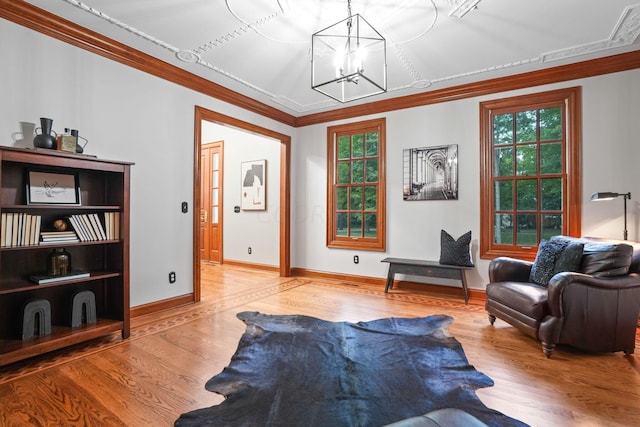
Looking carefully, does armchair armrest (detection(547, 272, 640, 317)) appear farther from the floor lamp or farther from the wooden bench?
the wooden bench

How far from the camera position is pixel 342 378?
2.13 metres

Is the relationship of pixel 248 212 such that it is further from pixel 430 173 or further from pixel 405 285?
pixel 430 173

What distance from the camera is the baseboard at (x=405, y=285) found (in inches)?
161

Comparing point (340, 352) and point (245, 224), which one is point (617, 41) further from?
point (245, 224)

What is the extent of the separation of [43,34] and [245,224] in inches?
161

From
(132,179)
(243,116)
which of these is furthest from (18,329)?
(243,116)

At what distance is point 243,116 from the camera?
458cm

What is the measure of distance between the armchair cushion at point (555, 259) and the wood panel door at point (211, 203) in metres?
5.54

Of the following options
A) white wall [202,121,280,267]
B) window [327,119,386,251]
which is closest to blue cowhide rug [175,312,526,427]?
window [327,119,386,251]

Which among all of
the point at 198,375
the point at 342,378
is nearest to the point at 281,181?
the point at 198,375

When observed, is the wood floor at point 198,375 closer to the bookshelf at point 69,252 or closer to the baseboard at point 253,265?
the bookshelf at point 69,252

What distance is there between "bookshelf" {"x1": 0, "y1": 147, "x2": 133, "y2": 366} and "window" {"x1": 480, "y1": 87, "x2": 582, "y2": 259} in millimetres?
3985

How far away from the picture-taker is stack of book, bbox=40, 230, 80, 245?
95.9 inches

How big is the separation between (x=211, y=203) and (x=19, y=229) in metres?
4.74
